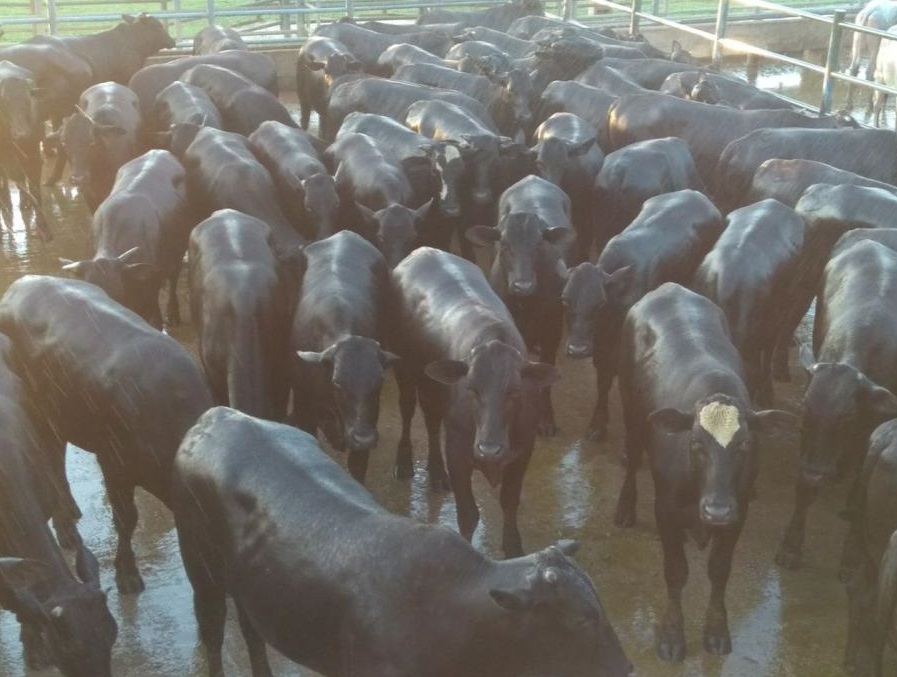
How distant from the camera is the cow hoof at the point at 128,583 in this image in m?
6.06

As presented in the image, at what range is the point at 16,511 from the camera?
5.04 metres

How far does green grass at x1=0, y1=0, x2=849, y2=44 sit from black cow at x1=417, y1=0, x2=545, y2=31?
0.28 meters

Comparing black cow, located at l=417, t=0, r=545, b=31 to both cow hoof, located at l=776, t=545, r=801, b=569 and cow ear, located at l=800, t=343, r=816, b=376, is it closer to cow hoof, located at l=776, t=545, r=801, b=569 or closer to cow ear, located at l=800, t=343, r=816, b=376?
cow ear, located at l=800, t=343, r=816, b=376

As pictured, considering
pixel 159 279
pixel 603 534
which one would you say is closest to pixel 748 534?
pixel 603 534

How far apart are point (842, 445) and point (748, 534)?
0.88 m

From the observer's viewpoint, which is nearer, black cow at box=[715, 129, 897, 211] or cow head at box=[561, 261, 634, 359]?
cow head at box=[561, 261, 634, 359]

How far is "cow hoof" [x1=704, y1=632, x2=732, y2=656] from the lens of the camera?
570cm

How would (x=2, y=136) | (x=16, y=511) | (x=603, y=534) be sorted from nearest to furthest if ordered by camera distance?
(x=16, y=511) → (x=603, y=534) → (x=2, y=136)

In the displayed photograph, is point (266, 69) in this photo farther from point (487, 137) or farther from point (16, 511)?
point (16, 511)

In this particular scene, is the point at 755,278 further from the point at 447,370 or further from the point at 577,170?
the point at 577,170

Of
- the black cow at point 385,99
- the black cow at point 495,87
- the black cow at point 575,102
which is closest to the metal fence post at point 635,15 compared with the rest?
the black cow at point 495,87

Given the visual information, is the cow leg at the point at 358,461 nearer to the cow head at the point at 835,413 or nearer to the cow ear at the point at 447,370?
the cow ear at the point at 447,370

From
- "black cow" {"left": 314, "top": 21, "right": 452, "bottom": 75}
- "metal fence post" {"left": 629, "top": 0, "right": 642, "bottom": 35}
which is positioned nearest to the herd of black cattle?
"black cow" {"left": 314, "top": 21, "right": 452, "bottom": 75}

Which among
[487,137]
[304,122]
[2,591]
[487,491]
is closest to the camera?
[2,591]
